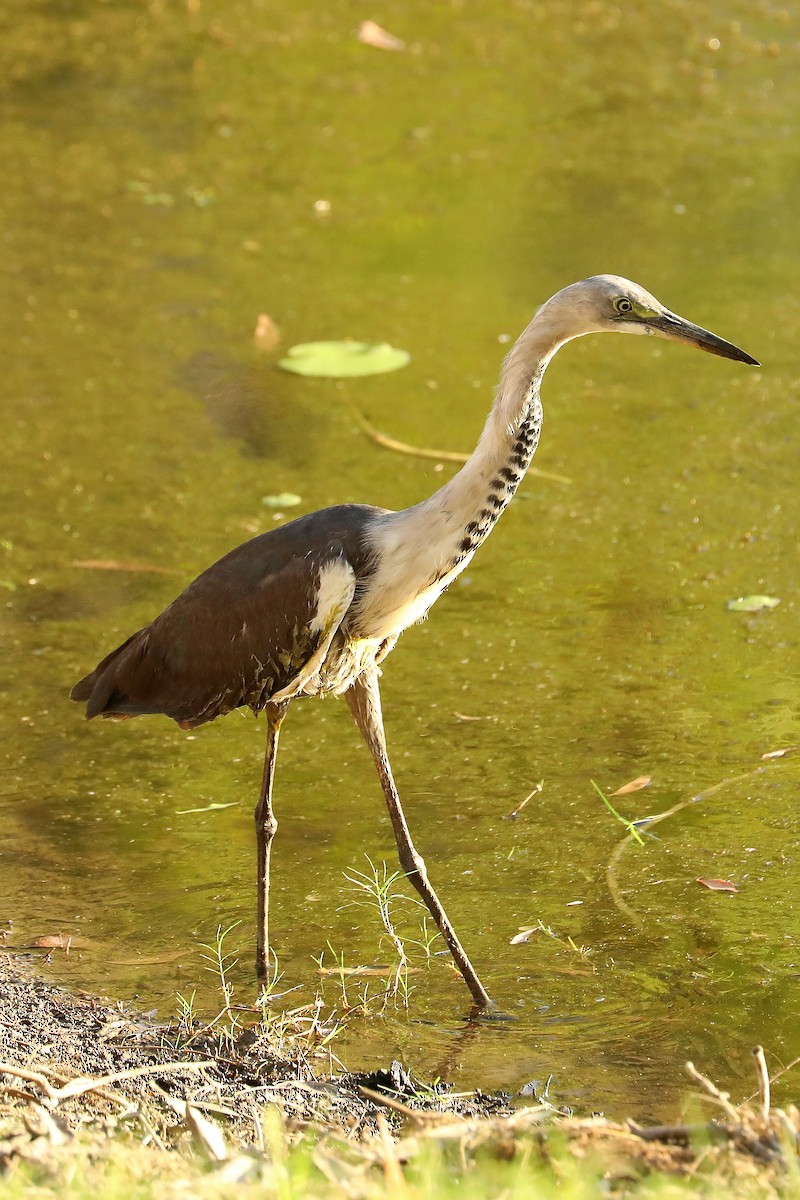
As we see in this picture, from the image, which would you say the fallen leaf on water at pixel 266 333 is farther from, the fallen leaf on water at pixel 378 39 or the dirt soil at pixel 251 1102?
the dirt soil at pixel 251 1102

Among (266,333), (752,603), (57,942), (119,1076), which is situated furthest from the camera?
(266,333)

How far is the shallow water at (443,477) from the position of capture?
183 inches

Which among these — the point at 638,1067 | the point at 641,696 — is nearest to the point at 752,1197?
the point at 638,1067

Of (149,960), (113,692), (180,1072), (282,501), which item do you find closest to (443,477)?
(282,501)

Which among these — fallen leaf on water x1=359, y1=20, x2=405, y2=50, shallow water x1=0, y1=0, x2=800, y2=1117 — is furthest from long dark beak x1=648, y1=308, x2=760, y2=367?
fallen leaf on water x1=359, y1=20, x2=405, y2=50

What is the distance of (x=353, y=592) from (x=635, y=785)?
1.44m

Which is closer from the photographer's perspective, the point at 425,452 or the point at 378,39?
the point at 425,452

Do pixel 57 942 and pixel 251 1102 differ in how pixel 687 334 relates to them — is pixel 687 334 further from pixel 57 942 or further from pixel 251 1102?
pixel 57 942

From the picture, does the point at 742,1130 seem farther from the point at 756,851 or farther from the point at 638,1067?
the point at 756,851

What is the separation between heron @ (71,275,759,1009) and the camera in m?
4.18

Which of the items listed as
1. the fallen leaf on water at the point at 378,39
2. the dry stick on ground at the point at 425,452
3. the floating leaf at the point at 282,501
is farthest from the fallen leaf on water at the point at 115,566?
the fallen leaf on water at the point at 378,39

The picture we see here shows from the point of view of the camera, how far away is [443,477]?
7.24m

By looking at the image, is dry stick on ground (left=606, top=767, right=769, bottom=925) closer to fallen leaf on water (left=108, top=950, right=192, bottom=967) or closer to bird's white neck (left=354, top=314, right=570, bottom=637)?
bird's white neck (left=354, top=314, right=570, bottom=637)

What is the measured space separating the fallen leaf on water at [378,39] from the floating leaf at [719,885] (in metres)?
8.92
